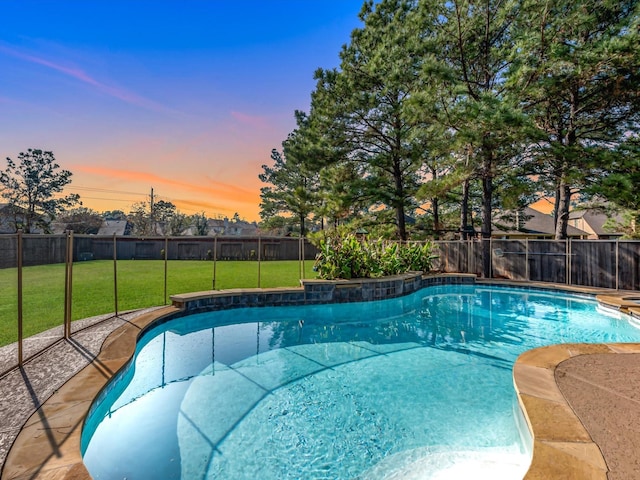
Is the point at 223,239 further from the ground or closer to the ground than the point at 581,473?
further from the ground

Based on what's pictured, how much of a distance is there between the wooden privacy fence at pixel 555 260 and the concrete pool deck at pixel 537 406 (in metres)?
8.36

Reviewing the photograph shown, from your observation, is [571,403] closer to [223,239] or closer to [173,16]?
[173,16]

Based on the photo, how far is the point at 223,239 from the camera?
934 inches

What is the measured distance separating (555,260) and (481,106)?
21.8ft

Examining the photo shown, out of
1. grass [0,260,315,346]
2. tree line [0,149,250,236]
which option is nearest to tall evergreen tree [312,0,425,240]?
grass [0,260,315,346]

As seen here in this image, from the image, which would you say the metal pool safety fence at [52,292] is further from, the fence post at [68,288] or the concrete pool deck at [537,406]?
the concrete pool deck at [537,406]

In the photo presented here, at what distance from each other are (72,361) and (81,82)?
31.8 ft

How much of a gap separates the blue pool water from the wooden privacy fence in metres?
4.78

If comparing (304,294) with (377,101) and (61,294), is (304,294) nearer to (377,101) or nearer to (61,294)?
(61,294)

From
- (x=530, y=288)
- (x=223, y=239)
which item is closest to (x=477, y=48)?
(x=530, y=288)

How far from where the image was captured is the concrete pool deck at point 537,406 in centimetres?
195

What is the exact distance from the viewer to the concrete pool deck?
6.39ft

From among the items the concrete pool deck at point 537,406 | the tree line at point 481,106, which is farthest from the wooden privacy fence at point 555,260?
the concrete pool deck at point 537,406

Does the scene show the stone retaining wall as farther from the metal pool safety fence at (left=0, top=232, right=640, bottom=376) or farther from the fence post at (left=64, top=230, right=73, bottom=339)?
the fence post at (left=64, top=230, right=73, bottom=339)
